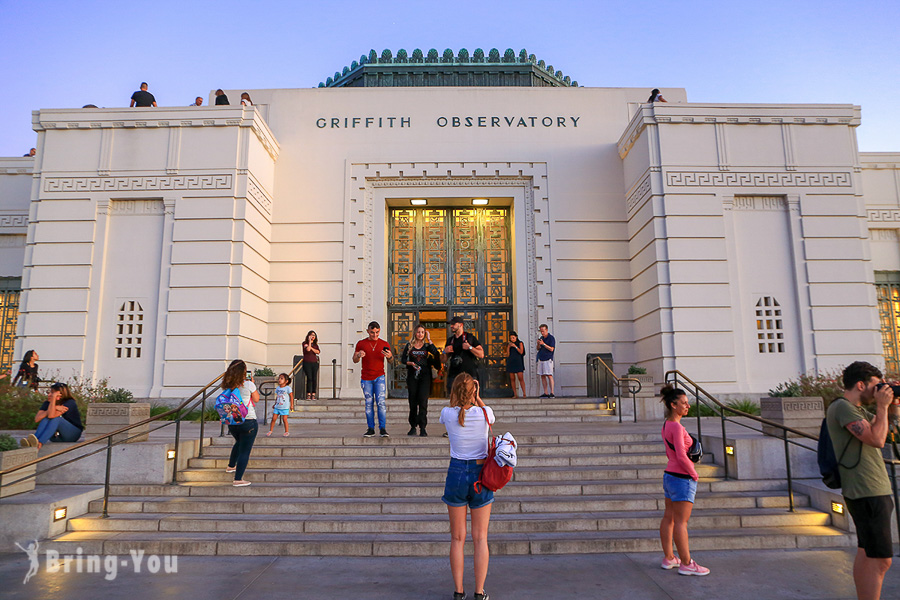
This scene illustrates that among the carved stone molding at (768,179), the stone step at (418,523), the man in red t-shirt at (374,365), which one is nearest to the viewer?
the stone step at (418,523)

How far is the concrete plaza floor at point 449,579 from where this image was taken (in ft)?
16.2

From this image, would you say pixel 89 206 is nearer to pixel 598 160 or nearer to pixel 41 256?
pixel 41 256

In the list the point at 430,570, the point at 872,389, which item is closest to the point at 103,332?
the point at 430,570

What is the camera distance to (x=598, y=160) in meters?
17.5

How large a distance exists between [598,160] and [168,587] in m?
15.4

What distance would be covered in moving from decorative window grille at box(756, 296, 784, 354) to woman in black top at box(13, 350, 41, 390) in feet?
53.4

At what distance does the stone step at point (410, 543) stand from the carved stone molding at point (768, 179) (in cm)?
1020

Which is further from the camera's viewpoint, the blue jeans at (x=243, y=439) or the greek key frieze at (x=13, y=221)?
the greek key frieze at (x=13, y=221)

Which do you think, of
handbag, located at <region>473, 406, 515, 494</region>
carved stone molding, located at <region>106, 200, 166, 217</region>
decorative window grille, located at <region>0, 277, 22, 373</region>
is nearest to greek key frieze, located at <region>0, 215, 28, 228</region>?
decorative window grille, located at <region>0, 277, 22, 373</region>

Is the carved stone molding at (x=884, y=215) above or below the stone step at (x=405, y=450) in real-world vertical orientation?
above

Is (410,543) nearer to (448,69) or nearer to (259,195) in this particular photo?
(259,195)

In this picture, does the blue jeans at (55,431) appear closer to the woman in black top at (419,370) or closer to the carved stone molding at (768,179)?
the woman in black top at (419,370)

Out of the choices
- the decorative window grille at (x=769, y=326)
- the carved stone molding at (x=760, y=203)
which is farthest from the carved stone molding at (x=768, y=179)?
the decorative window grille at (x=769, y=326)

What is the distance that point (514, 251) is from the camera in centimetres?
1745
